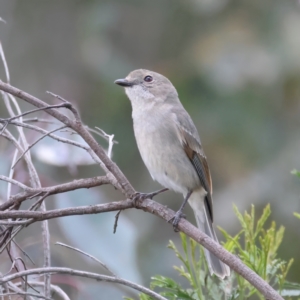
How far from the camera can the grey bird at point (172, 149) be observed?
3482mm

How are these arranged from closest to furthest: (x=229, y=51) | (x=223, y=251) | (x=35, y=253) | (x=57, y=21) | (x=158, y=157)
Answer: (x=223, y=251)
(x=35, y=253)
(x=158, y=157)
(x=229, y=51)
(x=57, y=21)

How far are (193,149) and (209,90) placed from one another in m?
2.36

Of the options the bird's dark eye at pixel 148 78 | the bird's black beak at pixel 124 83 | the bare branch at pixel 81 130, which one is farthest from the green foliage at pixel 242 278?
the bird's dark eye at pixel 148 78

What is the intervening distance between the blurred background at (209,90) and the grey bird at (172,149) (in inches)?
49.6

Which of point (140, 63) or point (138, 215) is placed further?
point (140, 63)

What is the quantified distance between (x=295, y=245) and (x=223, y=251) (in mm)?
3777

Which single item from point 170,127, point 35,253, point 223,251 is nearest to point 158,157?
point 170,127

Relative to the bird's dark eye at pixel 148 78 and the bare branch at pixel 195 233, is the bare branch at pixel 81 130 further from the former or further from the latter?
the bird's dark eye at pixel 148 78

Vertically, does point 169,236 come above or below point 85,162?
below

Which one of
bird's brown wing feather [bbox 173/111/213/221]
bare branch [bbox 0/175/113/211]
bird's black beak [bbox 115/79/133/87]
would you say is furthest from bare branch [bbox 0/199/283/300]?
bird's black beak [bbox 115/79/133/87]

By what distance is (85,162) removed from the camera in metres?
3.24

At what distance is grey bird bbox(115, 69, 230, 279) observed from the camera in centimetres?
348

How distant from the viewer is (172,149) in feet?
11.6

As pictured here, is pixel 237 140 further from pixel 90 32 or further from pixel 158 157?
pixel 158 157
